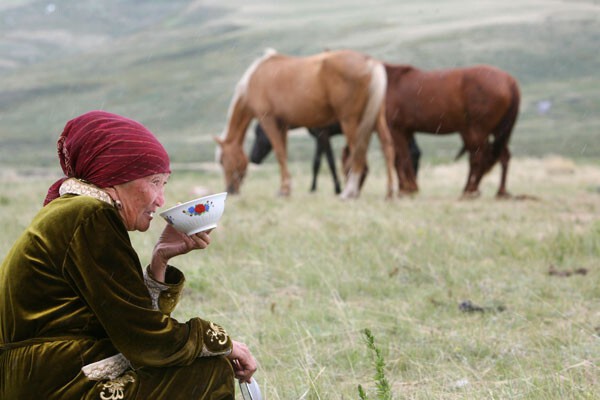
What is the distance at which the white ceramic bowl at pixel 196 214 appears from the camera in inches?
98.0

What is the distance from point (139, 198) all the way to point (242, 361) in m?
0.63

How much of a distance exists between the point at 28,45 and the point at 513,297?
108319 mm

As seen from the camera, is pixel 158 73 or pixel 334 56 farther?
pixel 158 73

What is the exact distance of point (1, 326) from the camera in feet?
7.75

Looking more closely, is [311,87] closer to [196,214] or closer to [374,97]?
[374,97]

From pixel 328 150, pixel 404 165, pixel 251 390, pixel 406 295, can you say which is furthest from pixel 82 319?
pixel 328 150

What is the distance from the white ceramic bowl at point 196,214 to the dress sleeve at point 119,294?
0.23 metres

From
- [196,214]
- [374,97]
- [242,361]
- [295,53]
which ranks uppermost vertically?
[196,214]

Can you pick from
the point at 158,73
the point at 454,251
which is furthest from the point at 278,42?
the point at 454,251

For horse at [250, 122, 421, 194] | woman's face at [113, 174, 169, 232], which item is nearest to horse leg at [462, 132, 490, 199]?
horse at [250, 122, 421, 194]

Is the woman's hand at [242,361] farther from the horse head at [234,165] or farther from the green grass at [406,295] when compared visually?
the horse head at [234,165]

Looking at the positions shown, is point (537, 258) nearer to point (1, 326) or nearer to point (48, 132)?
point (1, 326)

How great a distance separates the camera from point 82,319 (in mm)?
2322

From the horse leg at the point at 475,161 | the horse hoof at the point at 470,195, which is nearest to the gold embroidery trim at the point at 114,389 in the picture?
the horse hoof at the point at 470,195
